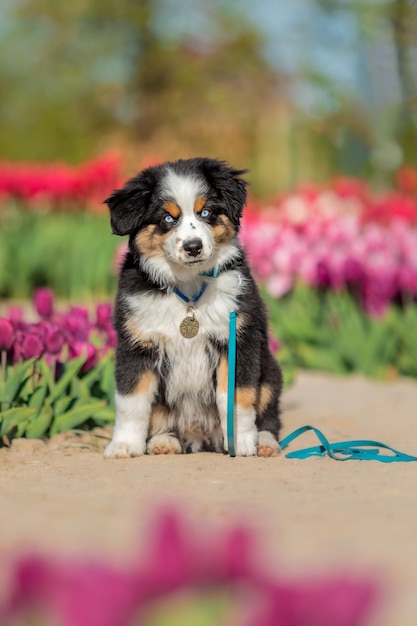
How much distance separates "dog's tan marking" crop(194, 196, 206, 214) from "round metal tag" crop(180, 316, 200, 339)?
1.38 feet

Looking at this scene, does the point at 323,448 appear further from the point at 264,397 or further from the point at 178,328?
the point at 178,328

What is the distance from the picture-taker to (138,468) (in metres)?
3.62

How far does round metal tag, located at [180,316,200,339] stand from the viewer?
3.79 meters

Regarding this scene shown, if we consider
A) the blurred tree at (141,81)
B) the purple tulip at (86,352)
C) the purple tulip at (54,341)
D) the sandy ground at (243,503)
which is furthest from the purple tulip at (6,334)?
the blurred tree at (141,81)

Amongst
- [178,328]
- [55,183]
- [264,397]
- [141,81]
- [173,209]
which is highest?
[141,81]

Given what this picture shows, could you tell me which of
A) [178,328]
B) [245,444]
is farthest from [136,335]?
[245,444]

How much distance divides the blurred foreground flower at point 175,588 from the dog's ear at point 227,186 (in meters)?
2.68

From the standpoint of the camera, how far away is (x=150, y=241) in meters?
3.81

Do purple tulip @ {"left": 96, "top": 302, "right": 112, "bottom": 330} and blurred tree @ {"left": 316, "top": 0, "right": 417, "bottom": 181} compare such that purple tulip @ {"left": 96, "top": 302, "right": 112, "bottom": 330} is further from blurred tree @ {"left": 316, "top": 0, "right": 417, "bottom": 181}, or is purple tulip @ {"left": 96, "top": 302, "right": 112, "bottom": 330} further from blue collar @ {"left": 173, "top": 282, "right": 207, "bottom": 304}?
blurred tree @ {"left": 316, "top": 0, "right": 417, "bottom": 181}

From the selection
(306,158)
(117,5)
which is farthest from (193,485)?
(117,5)

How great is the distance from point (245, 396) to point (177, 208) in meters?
0.78

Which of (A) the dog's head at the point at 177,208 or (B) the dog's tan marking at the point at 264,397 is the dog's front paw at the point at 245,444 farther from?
A: (A) the dog's head at the point at 177,208

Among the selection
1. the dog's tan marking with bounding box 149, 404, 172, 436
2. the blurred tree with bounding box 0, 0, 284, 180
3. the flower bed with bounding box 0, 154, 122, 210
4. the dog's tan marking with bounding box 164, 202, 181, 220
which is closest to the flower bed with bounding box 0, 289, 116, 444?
the dog's tan marking with bounding box 149, 404, 172, 436

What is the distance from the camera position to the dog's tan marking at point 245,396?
151 inches
